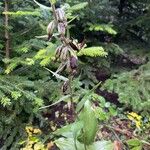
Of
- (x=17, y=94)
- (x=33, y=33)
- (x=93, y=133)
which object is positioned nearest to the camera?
(x=93, y=133)

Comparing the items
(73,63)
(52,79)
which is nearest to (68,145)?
(73,63)

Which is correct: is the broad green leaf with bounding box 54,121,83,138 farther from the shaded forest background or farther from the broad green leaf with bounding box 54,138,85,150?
the shaded forest background

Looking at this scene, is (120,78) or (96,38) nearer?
(120,78)

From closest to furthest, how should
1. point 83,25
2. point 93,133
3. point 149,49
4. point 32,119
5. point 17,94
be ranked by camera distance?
point 93,133 < point 17,94 < point 32,119 < point 83,25 < point 149,49

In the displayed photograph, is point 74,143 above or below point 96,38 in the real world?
above

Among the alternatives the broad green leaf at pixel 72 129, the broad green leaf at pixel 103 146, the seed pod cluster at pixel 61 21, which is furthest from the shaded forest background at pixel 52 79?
the broad green leaf at pixel 103 146

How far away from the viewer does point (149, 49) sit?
5.52m

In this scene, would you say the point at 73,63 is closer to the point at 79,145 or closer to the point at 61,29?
the point at 61,29

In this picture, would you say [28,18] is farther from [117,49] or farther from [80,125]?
[80,125]

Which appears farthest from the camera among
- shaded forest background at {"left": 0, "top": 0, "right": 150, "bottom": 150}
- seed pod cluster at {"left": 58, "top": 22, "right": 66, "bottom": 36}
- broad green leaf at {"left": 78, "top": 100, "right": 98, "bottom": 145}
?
shaded forest background at {"left": 0, "top": 0, "right": 150, "bottom": 150}

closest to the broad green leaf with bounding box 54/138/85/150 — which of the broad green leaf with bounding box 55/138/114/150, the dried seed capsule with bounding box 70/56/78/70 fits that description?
the broad green leaf with bounding box 55/138/114/150

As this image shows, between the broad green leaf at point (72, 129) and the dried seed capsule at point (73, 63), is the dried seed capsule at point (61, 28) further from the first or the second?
the broad green leaf at point (72, 129)

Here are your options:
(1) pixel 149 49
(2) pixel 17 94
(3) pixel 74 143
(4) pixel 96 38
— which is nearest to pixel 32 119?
(2) pixel 17 94

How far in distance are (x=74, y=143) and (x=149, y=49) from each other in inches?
181
